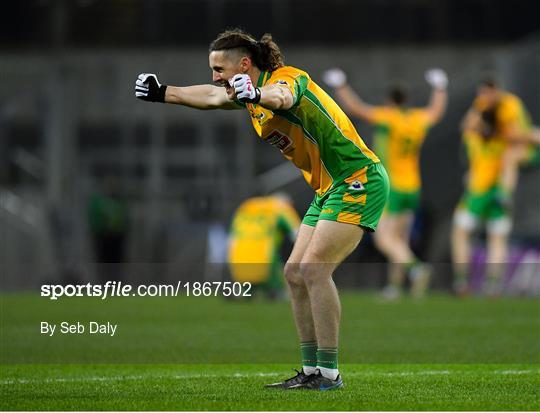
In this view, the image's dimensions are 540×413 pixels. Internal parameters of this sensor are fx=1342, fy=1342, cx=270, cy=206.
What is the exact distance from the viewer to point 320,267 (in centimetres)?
770

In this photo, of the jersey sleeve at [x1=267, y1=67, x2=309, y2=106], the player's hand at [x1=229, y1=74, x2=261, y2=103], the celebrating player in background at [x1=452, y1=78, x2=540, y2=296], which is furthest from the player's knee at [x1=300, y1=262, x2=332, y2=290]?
the celebrating player in background at [x1=452, y1=78, x2=540, y2=296]

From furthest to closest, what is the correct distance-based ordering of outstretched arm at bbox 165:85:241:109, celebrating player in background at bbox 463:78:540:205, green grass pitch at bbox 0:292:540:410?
celebrating player in background at bbox 463:78:540:205
outstretched arm at bbox 165:85:241:109
green grass pitch at bbox 0:292:540:410

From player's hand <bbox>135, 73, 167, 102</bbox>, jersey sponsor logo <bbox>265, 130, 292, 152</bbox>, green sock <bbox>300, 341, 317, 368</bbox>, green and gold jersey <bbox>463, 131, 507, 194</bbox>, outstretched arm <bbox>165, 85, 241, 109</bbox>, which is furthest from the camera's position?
green and gold jersey <bbox>463, 131, 507, 194</bbox>

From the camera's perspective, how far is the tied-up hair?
7.79m

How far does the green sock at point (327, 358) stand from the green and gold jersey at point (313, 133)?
96 centimetres

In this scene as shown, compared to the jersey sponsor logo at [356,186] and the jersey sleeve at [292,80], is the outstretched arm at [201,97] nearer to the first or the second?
the jersey sleeve at [292,80]

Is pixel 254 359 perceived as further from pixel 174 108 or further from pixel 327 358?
pixel 174 108

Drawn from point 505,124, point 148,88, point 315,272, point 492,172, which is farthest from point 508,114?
point 315,272

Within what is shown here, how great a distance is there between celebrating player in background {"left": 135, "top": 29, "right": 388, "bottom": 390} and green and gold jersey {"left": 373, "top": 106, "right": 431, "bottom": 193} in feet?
35.4

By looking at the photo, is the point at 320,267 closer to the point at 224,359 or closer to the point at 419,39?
the point at 224,359

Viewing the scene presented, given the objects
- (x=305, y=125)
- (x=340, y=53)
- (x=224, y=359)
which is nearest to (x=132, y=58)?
(x=340, y=53)

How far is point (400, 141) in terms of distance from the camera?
19.0 meters

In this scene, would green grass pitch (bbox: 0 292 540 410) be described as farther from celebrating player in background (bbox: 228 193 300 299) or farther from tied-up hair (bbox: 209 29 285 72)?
celebrating player in background (bbox: 228 193 300 299)

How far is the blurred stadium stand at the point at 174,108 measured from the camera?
24047 mm
